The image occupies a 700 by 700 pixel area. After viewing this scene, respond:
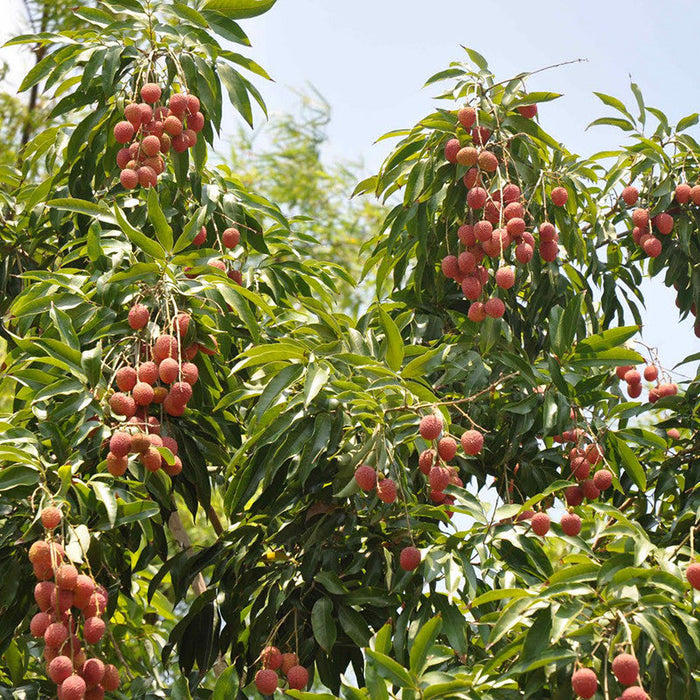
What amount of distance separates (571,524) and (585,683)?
51 cm

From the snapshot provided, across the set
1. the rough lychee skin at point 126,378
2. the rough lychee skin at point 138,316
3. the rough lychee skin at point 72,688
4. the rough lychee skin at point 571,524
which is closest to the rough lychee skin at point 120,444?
the rough lychee skin at point 126,378

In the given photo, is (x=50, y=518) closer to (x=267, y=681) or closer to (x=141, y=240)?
(x=267, y=681)

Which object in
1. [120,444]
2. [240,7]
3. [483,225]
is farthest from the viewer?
[240,7]

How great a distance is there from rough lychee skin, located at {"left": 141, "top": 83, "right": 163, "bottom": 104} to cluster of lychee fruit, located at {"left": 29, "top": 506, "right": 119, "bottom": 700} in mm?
987

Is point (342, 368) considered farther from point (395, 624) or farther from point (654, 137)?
point (654, 137)

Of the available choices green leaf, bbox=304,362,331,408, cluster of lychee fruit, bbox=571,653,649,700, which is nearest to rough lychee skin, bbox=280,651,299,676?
green leaf, bbox=304,362,331,408

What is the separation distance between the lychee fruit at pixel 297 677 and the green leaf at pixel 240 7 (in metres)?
1.47

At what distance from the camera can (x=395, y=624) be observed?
1985mm

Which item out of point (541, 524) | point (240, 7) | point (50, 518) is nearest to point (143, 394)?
point (50, 518)

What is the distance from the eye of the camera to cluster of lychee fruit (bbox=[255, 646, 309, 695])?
1.90 m

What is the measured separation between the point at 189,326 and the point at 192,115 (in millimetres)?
579

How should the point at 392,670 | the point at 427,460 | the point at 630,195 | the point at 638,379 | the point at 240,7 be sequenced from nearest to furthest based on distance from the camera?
the point at 392,670, the point at 427,460, the point at 240,7, the point at 630,195, the point at 638,379

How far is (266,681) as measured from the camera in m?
1.89

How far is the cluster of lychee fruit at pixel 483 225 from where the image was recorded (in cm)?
224
